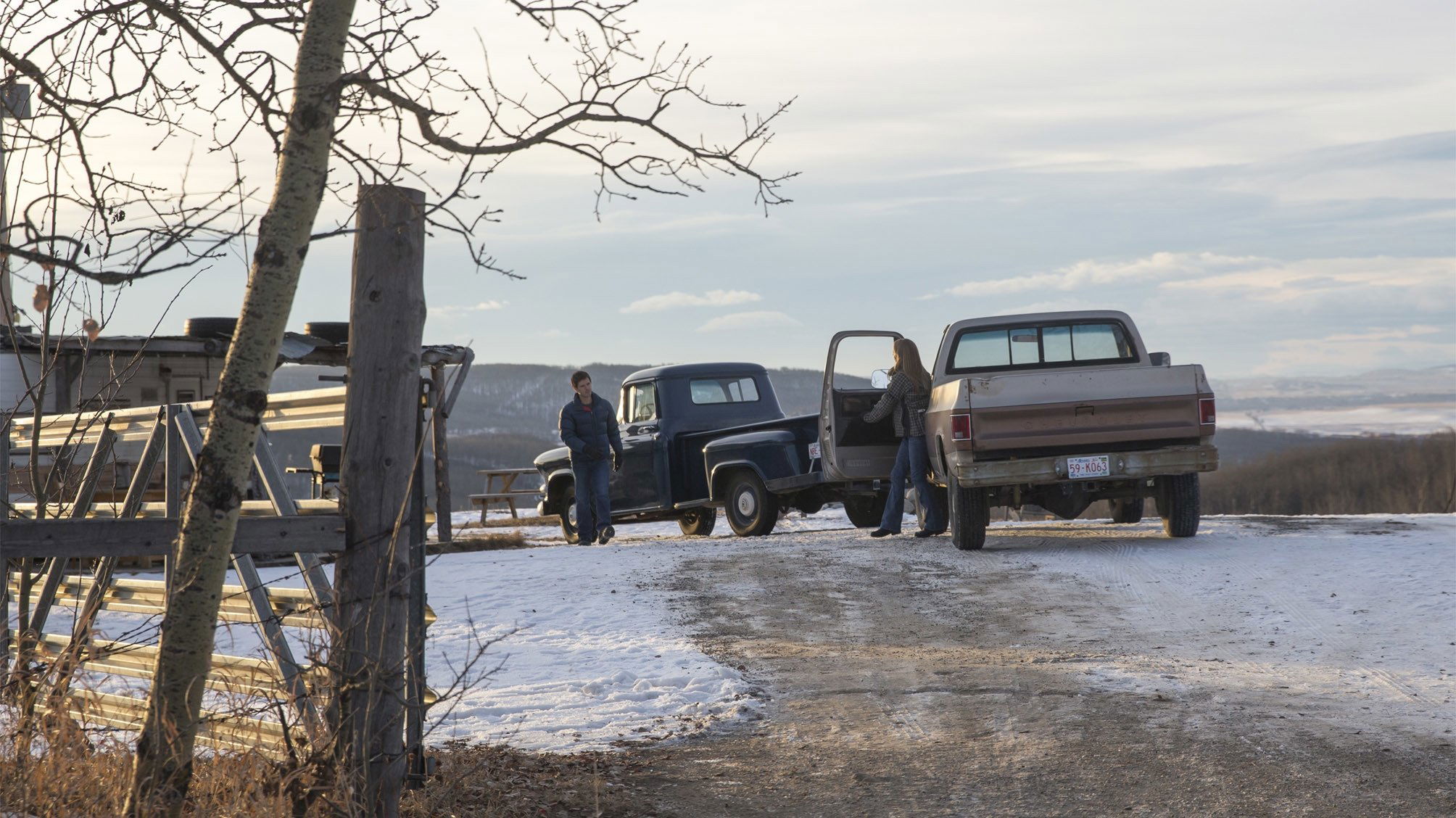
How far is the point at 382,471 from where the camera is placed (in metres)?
4.25

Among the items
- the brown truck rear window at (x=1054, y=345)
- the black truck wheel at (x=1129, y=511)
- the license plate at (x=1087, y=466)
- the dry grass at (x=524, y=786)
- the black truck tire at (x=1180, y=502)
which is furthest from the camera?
the black truck wheel at (x=1129, y=511)

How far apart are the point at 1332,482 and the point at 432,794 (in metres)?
61.4

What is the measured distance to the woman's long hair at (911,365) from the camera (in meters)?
13.5

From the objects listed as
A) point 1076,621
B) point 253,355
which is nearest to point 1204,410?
point 1076,621

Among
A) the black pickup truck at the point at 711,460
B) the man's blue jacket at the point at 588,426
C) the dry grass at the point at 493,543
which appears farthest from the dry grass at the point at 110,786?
the dry grass at the point at 493,543

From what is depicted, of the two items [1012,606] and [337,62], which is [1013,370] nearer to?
[1012,606]

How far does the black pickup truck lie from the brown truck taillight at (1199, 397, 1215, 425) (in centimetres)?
438

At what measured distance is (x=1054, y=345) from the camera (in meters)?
12.8

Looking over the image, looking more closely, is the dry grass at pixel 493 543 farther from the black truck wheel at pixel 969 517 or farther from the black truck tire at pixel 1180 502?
the black truck tire at pixel 1180 502

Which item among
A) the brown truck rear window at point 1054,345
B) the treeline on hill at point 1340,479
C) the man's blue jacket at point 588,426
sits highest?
the brown truck rear window at point 1054,345

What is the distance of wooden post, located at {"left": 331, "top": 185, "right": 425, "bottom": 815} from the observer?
421cm

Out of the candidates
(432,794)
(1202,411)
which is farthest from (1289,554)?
(432,794)

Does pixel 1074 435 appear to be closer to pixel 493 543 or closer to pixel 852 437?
pixel 852 437

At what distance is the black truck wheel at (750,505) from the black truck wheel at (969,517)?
365 centimetres
